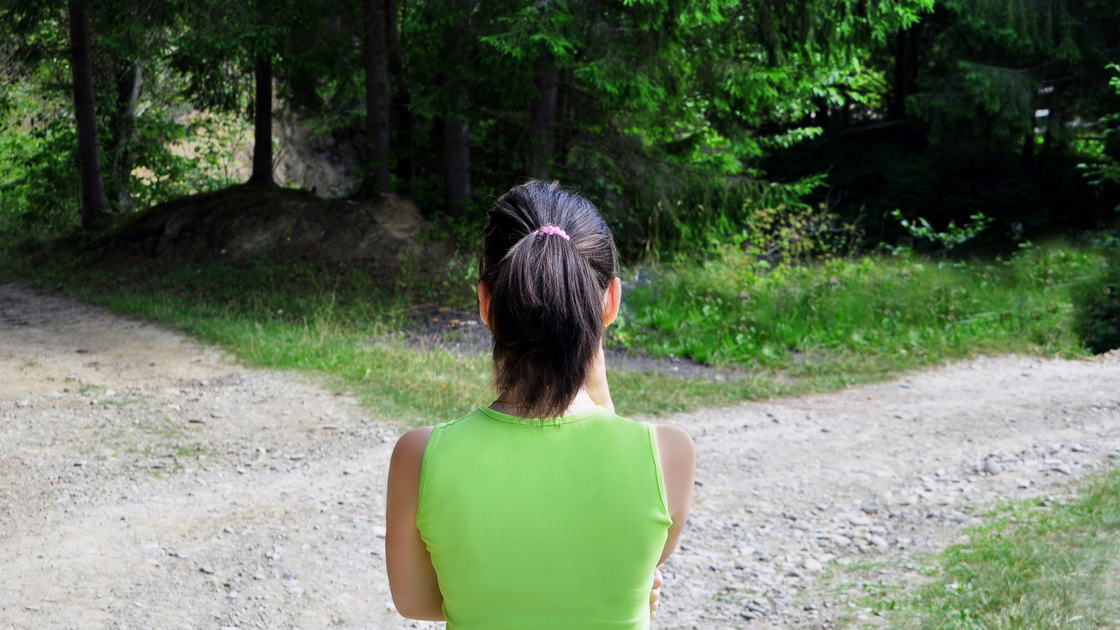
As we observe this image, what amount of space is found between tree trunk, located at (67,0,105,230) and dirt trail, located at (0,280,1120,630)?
7.82 meters

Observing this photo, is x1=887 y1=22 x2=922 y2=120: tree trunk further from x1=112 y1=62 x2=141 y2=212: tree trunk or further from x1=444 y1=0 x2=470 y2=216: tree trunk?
x1=112 y1=62 x2=141 y2=212: tree trunk

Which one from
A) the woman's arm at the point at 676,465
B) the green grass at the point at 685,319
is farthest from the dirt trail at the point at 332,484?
the woman's arm at the point at 676,465

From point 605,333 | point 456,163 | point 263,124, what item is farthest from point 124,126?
point 605,333

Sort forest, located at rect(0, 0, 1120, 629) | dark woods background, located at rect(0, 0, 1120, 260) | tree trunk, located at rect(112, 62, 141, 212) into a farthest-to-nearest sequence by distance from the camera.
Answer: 1. tree trunk, located at rect(112, 62, 141, 212)
2. dark woods background, located at rect(0, 0, 1120, 260)
3. forest, located at rect(0, 0, 1120, 629)

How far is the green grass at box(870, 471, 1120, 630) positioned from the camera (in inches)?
143

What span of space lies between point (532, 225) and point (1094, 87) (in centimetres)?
1945

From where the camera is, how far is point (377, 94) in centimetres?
1277

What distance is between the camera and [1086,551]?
4184 millimetres

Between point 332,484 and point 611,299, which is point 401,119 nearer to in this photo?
point 332,484

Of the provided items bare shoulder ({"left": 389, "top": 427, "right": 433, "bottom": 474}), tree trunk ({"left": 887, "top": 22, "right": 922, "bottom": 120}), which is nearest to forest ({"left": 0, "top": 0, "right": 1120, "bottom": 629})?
tree trunk ({"left": 887, "top": 22, "right": 922, "bottom": 120})

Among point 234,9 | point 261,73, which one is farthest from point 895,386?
point 261,73

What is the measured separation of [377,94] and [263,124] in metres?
2.69

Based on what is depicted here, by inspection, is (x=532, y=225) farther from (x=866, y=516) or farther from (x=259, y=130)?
(x=259, y=130)

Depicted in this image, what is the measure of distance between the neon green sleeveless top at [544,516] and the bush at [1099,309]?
30.8ft
